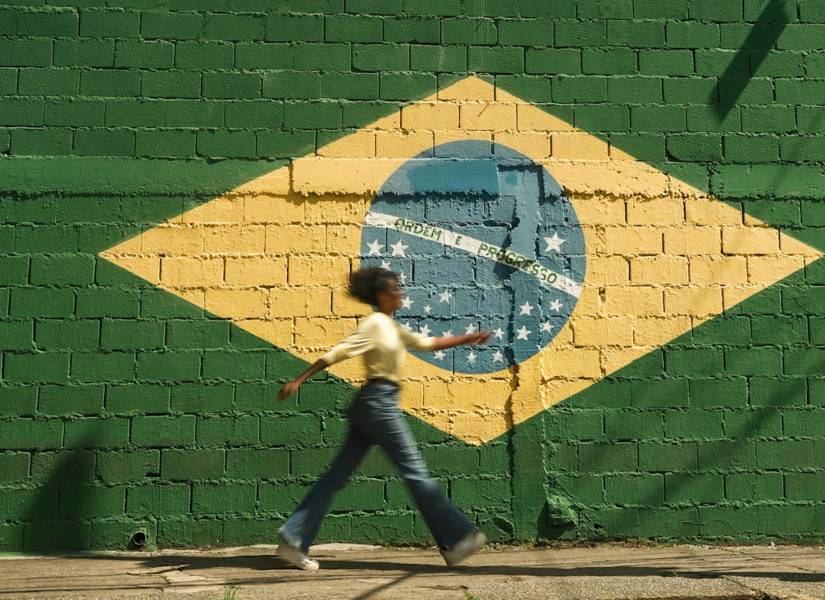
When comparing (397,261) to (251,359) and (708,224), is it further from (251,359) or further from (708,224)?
(708,224)

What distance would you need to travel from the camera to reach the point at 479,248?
5.70 m

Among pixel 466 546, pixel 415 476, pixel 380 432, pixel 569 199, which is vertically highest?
pixel 569 199

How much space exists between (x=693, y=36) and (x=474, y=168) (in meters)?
1.66

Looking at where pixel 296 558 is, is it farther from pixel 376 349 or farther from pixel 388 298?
pixel 388 298

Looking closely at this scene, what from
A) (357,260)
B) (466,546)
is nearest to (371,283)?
(357,260)

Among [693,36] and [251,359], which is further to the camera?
[693,36]

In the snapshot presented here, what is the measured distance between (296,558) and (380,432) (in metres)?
0.79

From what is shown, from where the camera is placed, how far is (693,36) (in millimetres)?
5910

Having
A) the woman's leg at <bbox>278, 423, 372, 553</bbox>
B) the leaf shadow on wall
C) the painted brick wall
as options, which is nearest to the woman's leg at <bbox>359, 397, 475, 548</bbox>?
the woman's leg at <bbox>278, 423, 372, 553</bbox>

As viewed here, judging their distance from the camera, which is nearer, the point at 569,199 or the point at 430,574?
the point at 430,574

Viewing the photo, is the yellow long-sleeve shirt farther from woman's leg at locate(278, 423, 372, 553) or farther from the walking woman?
woman's leg at locate(278, 423, 372, 553)

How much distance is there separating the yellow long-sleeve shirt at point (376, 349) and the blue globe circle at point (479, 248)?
1.01 meters

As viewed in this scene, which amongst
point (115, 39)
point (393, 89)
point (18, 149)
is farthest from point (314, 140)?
point (18, 149)

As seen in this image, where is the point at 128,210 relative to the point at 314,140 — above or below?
below
